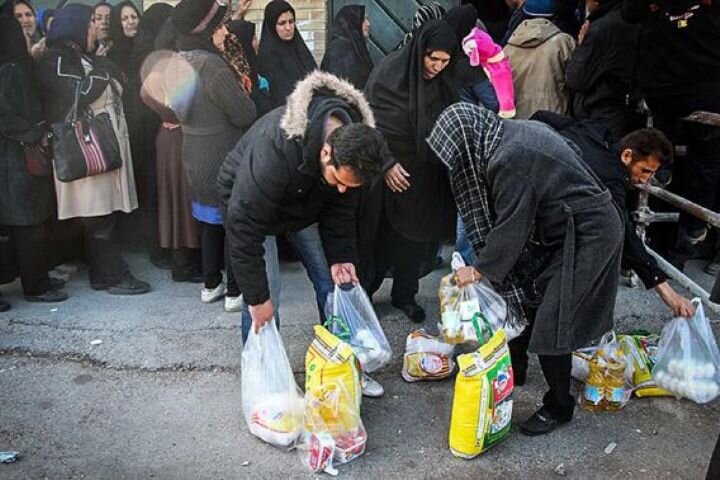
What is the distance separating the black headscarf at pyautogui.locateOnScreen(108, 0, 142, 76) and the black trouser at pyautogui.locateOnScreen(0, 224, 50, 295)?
4.13ft

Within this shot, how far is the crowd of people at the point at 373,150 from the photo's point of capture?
9.07 feet

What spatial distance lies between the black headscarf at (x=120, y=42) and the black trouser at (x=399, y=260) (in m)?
2.14

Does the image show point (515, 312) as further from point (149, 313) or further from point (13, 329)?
point (13, 329)

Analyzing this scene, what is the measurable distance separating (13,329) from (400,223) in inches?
89.6

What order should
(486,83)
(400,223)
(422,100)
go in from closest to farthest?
(422,100) < (400,223) < (486,83)

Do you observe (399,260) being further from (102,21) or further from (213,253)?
(102,21)

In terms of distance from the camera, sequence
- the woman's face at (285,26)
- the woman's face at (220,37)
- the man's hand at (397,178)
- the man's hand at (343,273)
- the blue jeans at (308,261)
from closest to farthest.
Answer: the man's hand at (343,273), the blue jeans at (308,261), the man's hand at (397,178), the woman's face at (220,37), the woman's face at (285,26)

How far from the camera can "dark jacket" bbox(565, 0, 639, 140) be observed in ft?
14.0

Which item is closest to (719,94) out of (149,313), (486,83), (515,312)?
(486,83)

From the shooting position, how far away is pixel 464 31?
14.0 feet

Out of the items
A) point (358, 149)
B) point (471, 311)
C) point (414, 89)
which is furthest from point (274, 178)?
point (414, 89)

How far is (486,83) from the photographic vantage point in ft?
14.1

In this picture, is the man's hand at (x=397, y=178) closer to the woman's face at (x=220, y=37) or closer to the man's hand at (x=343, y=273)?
the man's hand at (x=343, y=273)

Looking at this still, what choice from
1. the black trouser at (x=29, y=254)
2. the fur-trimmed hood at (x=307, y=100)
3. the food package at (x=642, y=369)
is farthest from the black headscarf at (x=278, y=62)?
the food package at (x=642, y=369)
